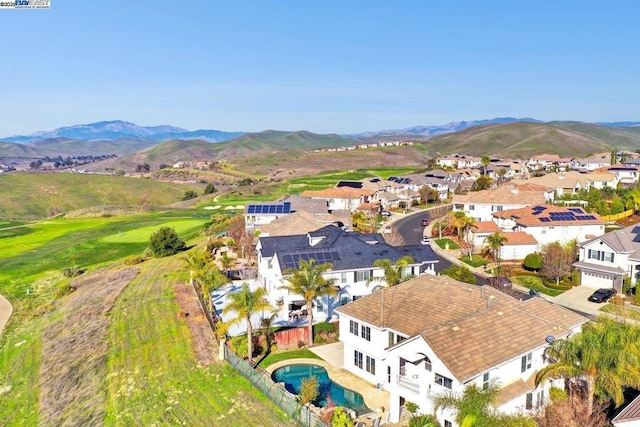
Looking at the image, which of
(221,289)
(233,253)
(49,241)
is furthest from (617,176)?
(49,241)

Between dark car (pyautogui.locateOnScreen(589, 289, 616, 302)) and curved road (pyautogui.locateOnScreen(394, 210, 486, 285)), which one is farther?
curved road (pyautogui.locateOnScreen(394, 210, 486, 285))

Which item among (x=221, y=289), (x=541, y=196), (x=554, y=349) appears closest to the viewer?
(x=554, y=349)

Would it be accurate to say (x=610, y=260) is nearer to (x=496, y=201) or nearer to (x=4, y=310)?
(x=496, y=201)

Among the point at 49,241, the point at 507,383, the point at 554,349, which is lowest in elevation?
the point at 49,241

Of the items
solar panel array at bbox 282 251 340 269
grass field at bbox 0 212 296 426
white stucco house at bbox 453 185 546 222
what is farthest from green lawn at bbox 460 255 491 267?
grass field at bbox 0 212 296 426

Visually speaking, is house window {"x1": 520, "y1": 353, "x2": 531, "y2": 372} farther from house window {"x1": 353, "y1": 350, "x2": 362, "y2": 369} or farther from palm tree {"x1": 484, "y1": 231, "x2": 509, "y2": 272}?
palm tree {"x1": 484, "y1": 231, "x2": 509, "y2": 272}

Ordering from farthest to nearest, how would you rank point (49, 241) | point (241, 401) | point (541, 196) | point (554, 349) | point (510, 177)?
point (510, 177)
point (49, 241)
point (541, 196)
point (241, 401)
point (554, 349)

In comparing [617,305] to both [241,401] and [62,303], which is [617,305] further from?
[62,303]

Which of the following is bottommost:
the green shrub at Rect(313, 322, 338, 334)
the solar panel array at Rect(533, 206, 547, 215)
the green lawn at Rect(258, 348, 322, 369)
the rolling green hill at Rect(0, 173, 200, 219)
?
the rolling green hill at Rect(0, 173, 200, 219)
